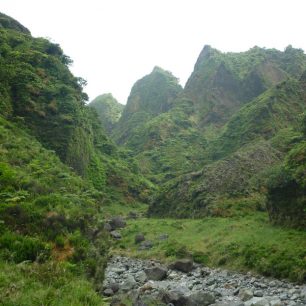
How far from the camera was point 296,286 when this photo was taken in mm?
23250

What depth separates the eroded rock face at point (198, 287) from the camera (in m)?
20.8

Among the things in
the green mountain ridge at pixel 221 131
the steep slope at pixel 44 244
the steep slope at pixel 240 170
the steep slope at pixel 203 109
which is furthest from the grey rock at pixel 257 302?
the steep slope at pixel 203 109

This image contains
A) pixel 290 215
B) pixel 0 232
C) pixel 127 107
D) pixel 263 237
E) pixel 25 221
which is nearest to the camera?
pixel 0 232

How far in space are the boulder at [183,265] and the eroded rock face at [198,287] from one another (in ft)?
0.95

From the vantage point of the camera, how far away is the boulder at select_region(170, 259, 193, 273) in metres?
30.8

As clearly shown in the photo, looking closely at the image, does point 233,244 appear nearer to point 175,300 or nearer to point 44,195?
point 175,300

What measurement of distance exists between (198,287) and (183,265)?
5.11 m

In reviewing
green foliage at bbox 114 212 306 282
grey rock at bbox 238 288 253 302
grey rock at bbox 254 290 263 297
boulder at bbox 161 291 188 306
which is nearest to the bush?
boulder at bbox 161 291 188 306

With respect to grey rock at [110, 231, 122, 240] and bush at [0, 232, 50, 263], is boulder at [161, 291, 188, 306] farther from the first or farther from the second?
grey rock at [110, 231, 122, 240]

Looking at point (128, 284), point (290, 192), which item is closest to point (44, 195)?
point (128, 284)

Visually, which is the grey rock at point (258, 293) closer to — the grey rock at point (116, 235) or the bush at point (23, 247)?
the bush at point (23, 247)

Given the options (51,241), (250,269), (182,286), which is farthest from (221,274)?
(51,241)

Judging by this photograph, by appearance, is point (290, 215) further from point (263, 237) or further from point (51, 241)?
point (51, 241)

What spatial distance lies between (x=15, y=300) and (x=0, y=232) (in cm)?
498
